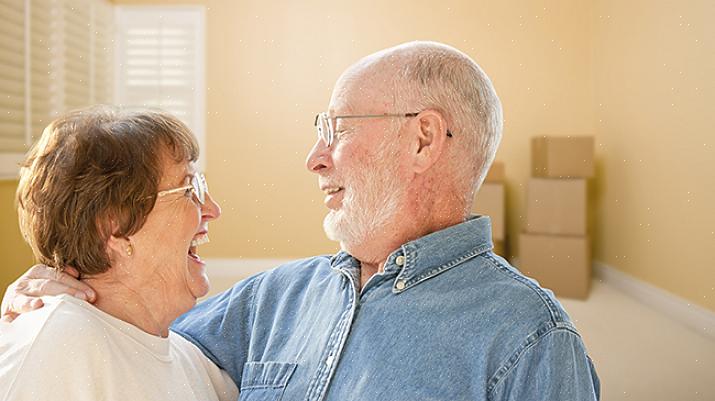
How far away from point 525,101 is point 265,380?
330 centimetres

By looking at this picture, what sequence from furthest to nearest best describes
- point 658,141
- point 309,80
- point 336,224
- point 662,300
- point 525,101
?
point 525,101, point 309,80, point 658,141, point 662,300, point 336,224

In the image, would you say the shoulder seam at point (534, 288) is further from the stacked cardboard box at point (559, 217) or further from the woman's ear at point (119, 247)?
the stacked cardboard box at point (559, 217)

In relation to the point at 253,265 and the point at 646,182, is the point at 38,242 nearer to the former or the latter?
the point at 253,265

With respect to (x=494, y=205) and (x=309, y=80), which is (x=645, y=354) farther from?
(x=309, y=80)

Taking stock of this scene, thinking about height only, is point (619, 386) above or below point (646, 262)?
below

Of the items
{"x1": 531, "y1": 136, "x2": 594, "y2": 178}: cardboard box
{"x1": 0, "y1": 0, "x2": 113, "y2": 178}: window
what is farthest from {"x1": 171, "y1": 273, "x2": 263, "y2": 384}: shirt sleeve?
{"x1": 531, "y1": 136, "x2": 594, "y2": 178}: cardboard box

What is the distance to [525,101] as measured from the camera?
4086 millimetres

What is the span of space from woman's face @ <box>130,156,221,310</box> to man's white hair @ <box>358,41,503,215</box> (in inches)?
14.3

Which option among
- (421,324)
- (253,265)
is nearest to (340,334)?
(421,324)

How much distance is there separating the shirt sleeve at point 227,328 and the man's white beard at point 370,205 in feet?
0.79

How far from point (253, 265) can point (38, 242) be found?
2.16 metres

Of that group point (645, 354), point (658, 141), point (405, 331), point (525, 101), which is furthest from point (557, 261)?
point (405, 331)

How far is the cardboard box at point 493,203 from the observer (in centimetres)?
359

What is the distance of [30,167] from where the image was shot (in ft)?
2.94
